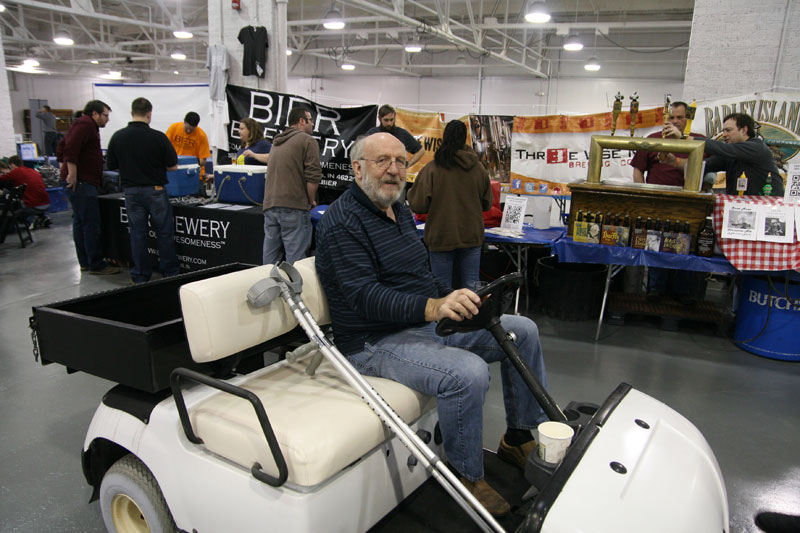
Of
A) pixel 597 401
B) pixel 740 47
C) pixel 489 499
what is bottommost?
pixel 597 401

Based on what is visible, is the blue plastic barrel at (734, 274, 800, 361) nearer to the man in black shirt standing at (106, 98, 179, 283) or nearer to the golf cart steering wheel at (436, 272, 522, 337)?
the golf cart steering wheel at (436, 272, 522, 337)

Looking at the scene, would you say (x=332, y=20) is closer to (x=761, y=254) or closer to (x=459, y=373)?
(x=761, y=254)

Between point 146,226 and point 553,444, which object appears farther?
point 146,226

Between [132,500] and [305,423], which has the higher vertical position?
[305,423]

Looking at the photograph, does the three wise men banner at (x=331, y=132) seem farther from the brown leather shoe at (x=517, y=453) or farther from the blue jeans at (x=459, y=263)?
the brown leather shoe at (x=517, y=453)

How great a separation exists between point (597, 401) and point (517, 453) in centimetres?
125

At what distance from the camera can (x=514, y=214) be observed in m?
5.03

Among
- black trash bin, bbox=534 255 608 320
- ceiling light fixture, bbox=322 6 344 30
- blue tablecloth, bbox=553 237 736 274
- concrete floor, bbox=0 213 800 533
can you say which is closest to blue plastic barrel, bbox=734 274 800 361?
concrete floor, bbox=0 213 800 533

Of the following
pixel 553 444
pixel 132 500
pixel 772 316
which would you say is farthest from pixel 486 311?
pixel 772 316

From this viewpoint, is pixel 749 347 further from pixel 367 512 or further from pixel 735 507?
pixel 367 512

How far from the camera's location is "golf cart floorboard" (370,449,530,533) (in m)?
1.98

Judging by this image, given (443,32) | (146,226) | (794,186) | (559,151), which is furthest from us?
(443,32)

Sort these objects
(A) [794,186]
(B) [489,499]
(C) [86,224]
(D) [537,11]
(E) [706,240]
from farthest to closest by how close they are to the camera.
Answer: (D) [537,11] < (C) [86,224] < (A) [794,186] < (E) [706,240] < (B) [489,499]

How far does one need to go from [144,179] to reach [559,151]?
437 centimetres
